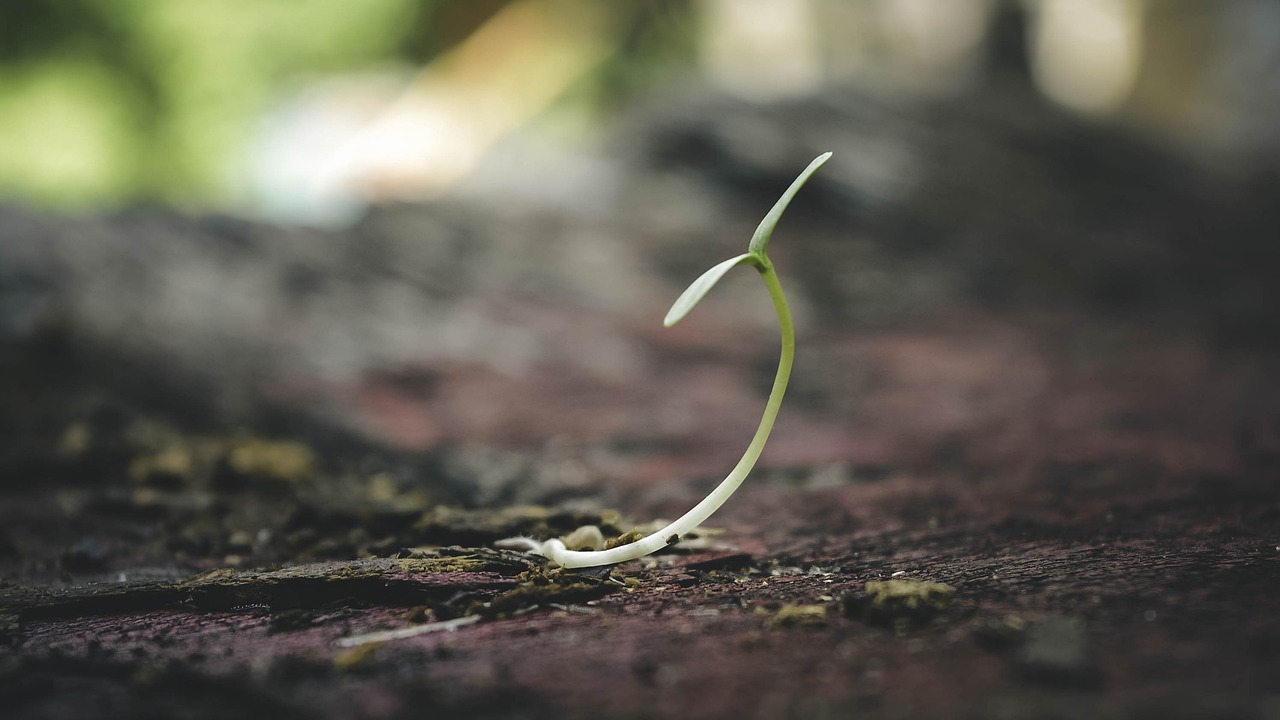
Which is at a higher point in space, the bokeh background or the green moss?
the bokeh background

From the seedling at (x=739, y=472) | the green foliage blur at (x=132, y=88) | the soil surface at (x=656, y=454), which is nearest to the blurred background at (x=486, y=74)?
the green foliage blur at (x=132, y=88)

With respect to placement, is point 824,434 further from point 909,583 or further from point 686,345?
point 909,583

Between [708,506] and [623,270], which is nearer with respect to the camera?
[708,506]

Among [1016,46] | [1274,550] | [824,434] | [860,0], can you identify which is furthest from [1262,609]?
[860,0]

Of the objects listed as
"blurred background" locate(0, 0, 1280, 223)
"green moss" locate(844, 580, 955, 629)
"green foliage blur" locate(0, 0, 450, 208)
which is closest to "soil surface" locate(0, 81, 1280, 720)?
"green moss" locate(844, 580, 955, 629)

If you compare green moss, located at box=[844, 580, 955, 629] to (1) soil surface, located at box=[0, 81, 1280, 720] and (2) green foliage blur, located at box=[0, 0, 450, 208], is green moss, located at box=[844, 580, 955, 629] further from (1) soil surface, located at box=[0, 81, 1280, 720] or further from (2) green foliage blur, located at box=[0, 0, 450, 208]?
(2) green foliage blur, located at box=[0, 0, 450, 208]

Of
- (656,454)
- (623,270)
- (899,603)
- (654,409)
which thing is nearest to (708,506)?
(899,603)

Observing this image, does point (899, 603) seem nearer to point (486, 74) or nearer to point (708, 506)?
point (708, 506)

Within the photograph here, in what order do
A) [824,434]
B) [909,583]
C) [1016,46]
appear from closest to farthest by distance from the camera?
[909,583], [824,434], [1016,46]

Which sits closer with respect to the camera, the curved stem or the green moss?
the green moss
